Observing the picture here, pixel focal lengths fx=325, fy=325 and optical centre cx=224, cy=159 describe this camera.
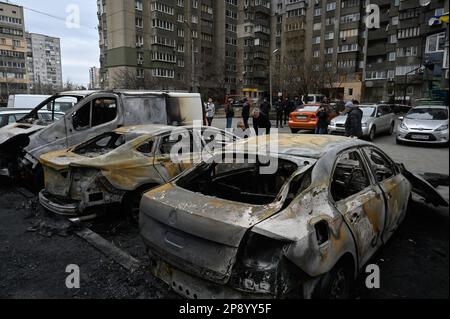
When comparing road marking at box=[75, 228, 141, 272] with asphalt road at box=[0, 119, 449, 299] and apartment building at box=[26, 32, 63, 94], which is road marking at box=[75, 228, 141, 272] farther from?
apartment building at box=[26, 32, 63, 94]

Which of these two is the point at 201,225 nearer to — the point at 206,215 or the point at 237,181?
the point at 206,215

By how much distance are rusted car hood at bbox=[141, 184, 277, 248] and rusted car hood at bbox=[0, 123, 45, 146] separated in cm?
540

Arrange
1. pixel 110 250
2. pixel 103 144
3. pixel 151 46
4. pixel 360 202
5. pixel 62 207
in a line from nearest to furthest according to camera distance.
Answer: pixel 360 202 < pixel 110 250 < pixel 62 207 < pixel 103 144 < pixel 151 46

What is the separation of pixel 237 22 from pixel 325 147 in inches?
2650

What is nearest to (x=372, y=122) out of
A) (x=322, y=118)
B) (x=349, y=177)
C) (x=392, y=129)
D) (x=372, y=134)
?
(x=372, y=134)

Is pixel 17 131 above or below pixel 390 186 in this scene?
above

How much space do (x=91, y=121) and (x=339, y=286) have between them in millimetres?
6648

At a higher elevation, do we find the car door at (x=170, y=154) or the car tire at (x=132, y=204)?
the car door at (x=170, y=154)

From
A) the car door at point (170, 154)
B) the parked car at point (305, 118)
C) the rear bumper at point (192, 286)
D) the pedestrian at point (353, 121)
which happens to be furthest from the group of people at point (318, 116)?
the rear bumper at point (192, 286)

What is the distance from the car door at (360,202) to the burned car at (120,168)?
2.66m

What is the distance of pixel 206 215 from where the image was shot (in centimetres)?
246

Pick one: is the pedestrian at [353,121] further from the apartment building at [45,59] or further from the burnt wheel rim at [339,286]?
the apartment building at [45,59]

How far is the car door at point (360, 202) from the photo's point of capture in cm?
272

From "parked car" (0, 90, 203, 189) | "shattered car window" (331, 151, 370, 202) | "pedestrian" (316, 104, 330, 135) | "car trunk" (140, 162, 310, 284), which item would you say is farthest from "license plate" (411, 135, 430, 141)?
"parked car" (0, 90, 203, 189)
